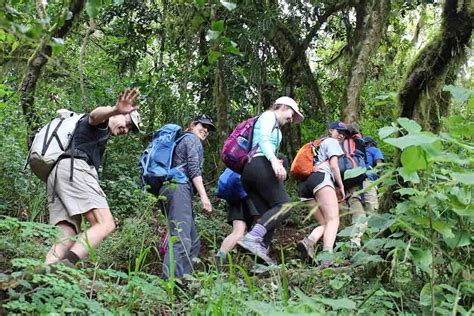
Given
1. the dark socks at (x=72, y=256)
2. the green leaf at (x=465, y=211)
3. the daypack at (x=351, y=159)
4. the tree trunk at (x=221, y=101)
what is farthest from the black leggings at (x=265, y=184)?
the tree trunk at (x=221, y=101)

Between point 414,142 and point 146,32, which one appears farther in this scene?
point 146,32

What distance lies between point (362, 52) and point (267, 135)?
3.50m

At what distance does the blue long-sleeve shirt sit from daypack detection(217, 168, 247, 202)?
0.50m

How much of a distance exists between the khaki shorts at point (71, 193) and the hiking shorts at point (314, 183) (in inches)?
96.6

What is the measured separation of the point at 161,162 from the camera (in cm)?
545

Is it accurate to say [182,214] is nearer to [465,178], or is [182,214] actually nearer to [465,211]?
[465,211]

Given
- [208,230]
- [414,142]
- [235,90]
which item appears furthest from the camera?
[235,90]

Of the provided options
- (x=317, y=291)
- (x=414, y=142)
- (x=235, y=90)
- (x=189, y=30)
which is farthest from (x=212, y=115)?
(x=414, y=142)

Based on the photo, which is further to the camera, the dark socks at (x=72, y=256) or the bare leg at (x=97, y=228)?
the bare leg at (x=97, y=228)

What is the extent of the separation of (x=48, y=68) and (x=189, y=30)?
255cm

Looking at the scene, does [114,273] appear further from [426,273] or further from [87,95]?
[87,95]

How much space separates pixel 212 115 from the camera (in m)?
9.81

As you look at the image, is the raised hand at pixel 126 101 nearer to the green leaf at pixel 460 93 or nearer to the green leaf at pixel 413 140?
the green leaf at pixel 460 93

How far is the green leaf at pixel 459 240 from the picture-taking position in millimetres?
2797
